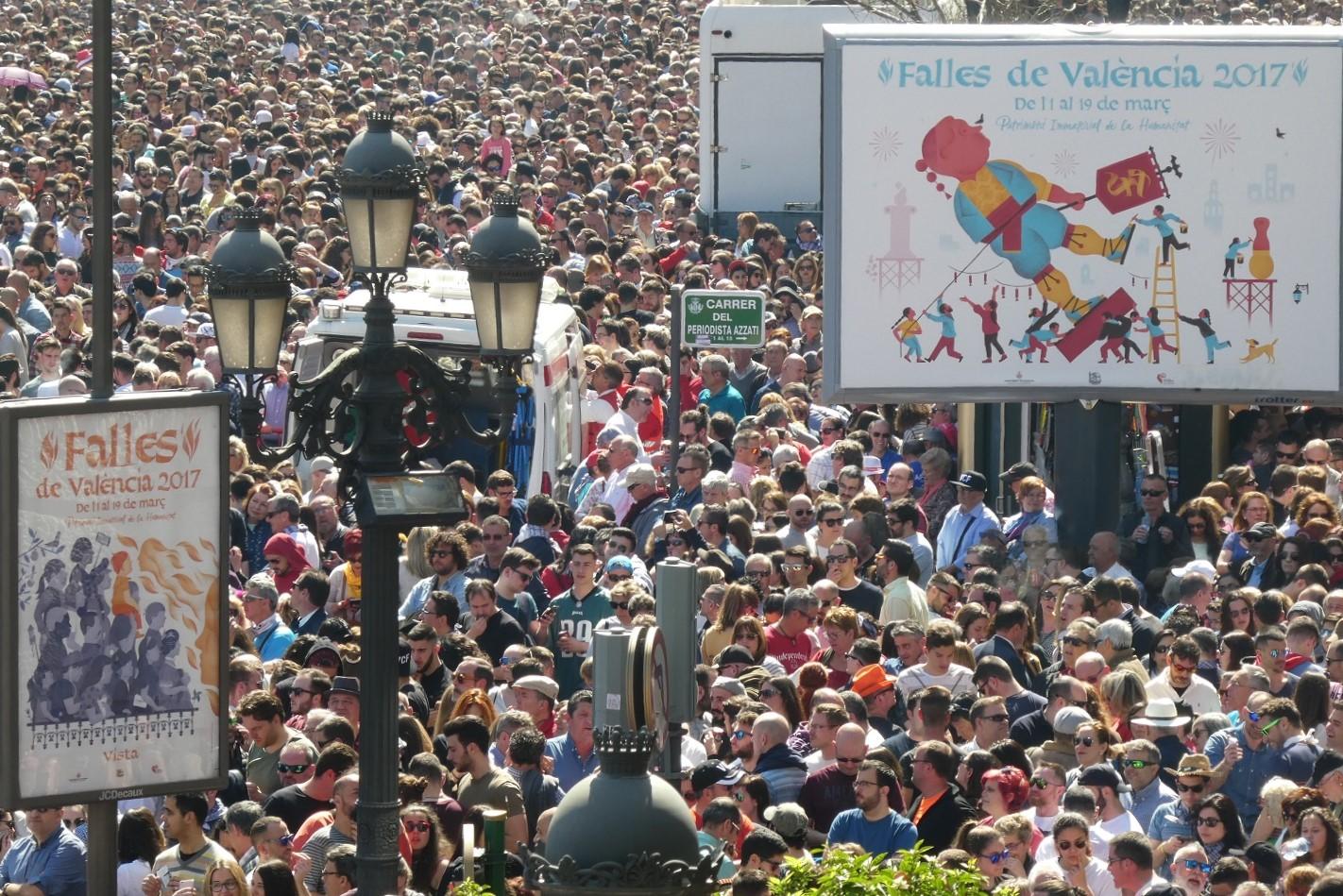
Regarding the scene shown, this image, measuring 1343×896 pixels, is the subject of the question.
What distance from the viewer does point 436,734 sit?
1194 cm

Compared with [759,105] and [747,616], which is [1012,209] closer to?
[747,616]

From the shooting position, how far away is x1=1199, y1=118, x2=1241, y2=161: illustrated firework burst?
16.3 m

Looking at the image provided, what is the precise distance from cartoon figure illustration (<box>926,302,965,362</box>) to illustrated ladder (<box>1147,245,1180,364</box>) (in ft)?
4.02

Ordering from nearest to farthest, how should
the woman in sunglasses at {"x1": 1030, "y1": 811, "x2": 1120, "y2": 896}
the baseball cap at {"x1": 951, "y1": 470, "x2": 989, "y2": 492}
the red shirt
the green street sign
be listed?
the woman in sunglasses at {"x1": 1030, "y1": 811, "x2": 1120, "y2": 896} → the red shirt → the baseball cap at {"x1": 951, "y1": 470, "x2": 989, "y2": 492} → the green street sign

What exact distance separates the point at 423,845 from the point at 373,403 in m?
2.01

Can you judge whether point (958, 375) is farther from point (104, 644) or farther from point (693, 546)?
point (104, 644)

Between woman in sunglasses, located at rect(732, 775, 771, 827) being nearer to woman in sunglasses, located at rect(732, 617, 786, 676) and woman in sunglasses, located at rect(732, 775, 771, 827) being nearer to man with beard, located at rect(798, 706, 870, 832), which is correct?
man with beard, located at rect(798, 706, 870, 832)

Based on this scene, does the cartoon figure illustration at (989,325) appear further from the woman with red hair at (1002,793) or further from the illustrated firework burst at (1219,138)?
the woman with red hair at (1002,793)

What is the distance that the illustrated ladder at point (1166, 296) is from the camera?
1644cm

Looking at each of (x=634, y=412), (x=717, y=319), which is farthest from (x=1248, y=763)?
(x=634, y=412)

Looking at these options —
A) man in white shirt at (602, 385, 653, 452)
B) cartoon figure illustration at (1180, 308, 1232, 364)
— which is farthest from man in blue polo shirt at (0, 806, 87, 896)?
cartoon figure illustration at (1180, 308, 1232, 364)

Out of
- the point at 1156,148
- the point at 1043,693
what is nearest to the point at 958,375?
the point at 1156,148

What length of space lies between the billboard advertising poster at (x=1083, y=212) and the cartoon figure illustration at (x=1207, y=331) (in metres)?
0.01

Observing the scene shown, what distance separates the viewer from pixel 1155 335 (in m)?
16.5
